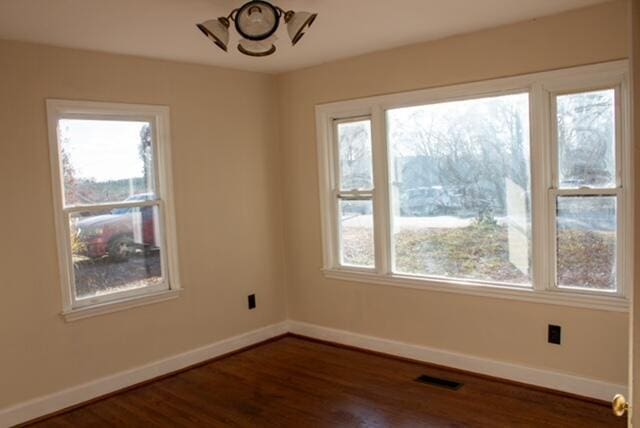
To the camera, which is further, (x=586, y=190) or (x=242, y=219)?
(x=242, y=219)

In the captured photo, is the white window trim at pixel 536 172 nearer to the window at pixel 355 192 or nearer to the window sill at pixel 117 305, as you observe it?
the window at pixel 355 192

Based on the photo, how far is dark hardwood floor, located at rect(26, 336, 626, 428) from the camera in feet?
10.1

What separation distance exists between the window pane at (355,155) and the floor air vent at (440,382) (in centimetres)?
150

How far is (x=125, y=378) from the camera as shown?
3.75m

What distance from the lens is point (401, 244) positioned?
414 centimetres

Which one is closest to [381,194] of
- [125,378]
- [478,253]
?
[478,253]

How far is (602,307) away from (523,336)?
541mm

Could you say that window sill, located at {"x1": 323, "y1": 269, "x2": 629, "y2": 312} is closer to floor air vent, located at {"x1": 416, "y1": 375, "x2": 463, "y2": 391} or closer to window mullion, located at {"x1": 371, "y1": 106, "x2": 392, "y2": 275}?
window mullion, located at {"x1": 371, "y1": 106, "x2": 392, "y2": 275}

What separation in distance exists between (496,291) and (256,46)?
7.28ft

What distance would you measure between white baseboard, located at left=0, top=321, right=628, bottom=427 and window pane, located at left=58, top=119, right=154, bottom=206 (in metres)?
1.26

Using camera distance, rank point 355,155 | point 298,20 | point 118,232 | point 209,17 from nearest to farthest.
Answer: point 298,20 < point 209,17 < point 118,232 < point 355,155

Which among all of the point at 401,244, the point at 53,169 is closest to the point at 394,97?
the point at 401,244

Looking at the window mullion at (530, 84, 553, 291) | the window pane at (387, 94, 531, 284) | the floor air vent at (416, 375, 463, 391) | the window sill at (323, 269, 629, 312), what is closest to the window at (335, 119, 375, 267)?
the window sill at (323, 269, 629, 312)

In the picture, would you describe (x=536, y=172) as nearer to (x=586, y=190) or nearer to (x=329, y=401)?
(x=586, y=190)
